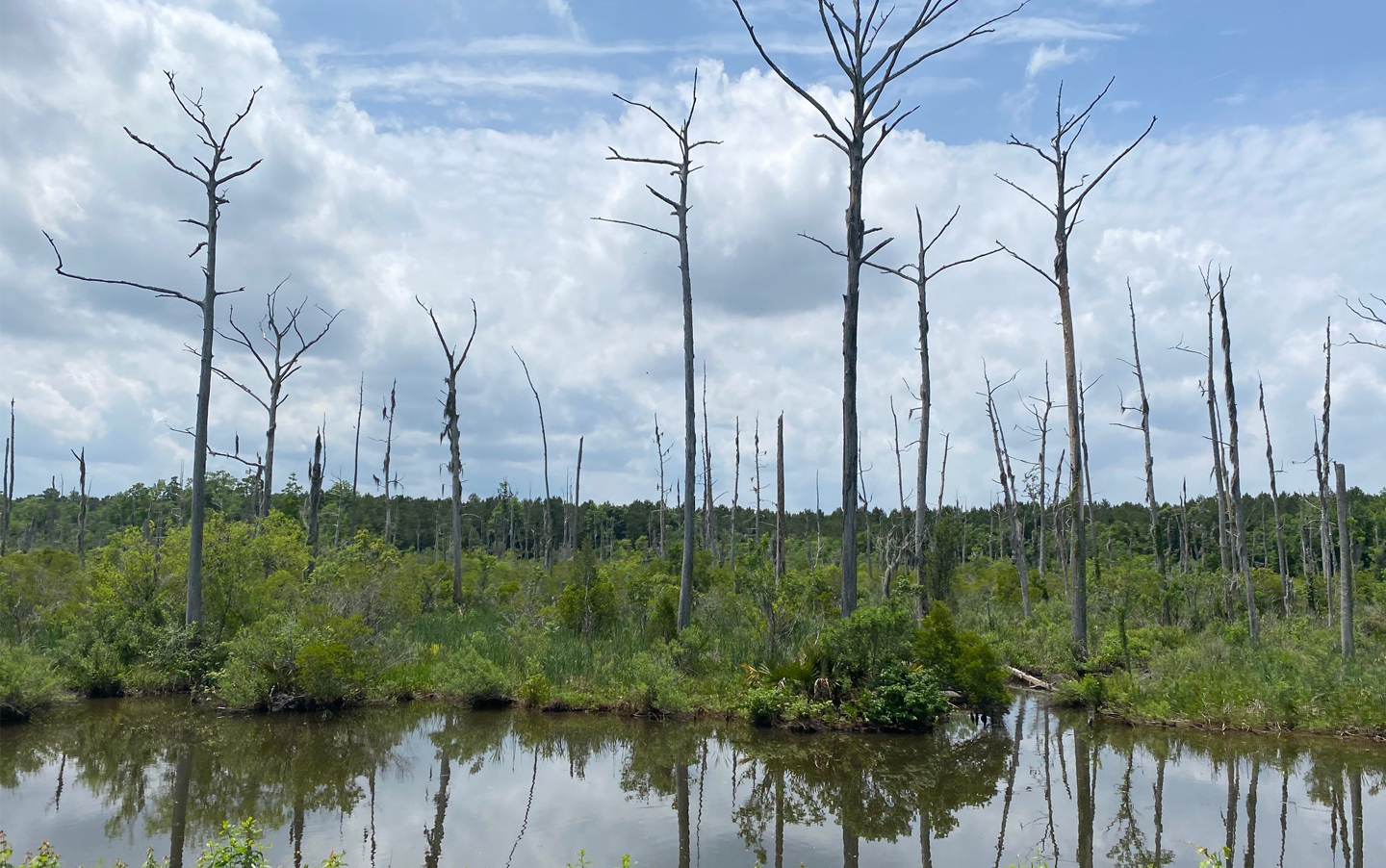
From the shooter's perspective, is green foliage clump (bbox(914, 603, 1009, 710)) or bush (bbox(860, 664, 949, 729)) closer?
bush (bbox(860, 664, 949, 729))

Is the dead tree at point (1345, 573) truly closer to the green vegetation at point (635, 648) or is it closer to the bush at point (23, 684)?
the green vegetation at point (635, 648)

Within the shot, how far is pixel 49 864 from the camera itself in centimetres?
392

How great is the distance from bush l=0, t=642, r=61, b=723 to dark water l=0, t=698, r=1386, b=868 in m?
0.43

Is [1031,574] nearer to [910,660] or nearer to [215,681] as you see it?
[910,660]

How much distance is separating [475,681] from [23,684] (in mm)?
5900

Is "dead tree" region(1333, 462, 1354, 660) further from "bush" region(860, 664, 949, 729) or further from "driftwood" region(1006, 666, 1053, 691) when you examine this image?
"bush" region(860, 664, 949, 729)

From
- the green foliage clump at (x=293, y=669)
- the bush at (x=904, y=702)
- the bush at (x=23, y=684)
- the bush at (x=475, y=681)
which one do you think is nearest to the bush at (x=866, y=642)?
the bush at (x=904, y=702)

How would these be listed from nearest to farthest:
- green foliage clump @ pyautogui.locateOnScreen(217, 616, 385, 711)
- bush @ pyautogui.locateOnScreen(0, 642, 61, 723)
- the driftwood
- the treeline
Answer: bush @ pyautogui.locateOnScreen(0, 642, 61, 723)
green foliage clump @ pyautogui.locateOnScreen(217, 616, 385, 711)
the driftwood
the treeline

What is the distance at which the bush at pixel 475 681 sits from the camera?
1425 centimetres

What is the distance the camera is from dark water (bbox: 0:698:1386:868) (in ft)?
24.6

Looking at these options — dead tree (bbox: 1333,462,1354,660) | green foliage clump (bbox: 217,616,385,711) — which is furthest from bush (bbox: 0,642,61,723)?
dead tree (bbox: 1333,462,1354,660)

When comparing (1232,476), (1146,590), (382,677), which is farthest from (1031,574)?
(382,677)

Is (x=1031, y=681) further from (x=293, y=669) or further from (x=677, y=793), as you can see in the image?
(x=293, y=669)

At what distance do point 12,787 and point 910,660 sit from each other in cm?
1060
